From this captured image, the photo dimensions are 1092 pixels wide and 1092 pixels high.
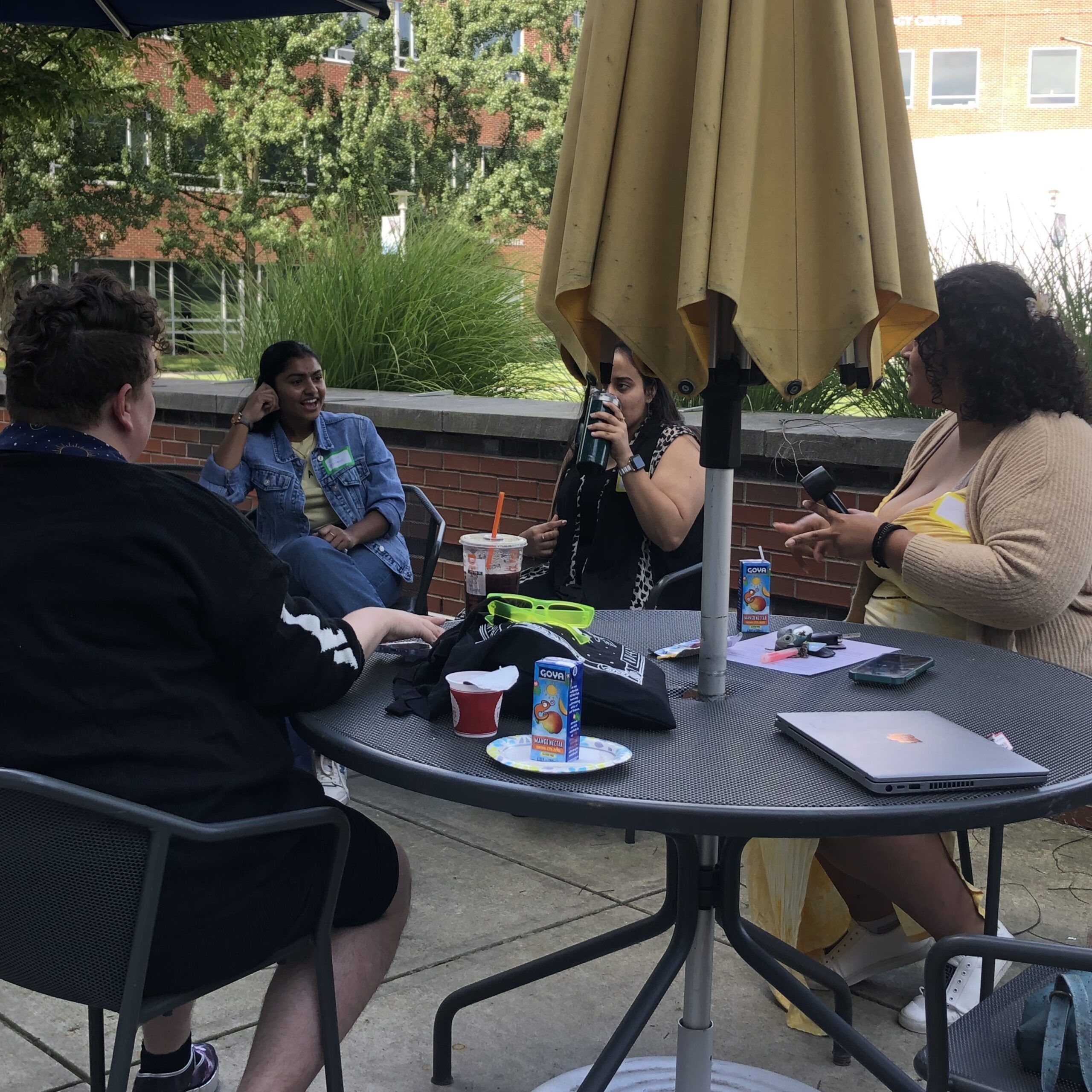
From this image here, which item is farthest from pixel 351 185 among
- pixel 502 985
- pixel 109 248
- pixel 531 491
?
pixel 502 985

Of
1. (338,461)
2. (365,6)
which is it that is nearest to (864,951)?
(338,461)

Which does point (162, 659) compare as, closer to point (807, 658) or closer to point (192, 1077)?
point (192, 1077)

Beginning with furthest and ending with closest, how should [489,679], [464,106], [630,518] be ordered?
[464,106]
[630,518]
[489,679]

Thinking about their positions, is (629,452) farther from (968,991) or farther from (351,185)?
(351,185)

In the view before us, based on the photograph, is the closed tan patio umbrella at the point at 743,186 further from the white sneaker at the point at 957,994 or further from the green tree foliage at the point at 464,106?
the green tree foliage at the point at 464,106

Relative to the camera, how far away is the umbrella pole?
7.09 ft

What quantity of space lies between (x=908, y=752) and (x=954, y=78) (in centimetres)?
4975

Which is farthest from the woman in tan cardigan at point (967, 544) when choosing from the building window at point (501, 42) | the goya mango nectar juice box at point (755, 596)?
the building window at point (501, 42)

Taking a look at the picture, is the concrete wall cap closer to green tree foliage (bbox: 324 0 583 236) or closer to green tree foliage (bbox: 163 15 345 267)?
green tree foliage (bbox: 163 15 345 267)

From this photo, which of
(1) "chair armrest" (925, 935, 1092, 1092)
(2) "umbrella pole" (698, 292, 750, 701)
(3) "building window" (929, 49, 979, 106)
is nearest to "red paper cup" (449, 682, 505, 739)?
(2) "umbrella pole" (698, 292, 750, 701)

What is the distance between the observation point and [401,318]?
26.5 feet

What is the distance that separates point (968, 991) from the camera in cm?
288

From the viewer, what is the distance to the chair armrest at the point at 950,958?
1.52 metres

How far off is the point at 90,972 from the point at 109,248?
1086 inches
